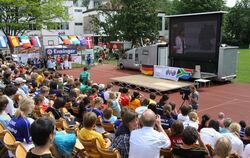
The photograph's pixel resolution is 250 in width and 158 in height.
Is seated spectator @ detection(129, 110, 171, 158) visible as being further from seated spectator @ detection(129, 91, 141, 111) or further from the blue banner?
the blue banner

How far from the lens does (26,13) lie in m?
35.2

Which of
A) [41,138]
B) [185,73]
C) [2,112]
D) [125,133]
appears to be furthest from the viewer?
[185,73]

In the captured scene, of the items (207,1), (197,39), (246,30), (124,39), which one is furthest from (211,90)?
(246,30)

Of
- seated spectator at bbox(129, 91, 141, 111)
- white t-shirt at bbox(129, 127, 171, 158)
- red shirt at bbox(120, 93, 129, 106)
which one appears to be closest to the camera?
white t-shirt at bbox(129, 127, 171, 158)

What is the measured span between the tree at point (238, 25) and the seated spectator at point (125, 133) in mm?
63391

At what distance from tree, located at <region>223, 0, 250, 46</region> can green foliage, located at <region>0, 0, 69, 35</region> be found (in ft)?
134

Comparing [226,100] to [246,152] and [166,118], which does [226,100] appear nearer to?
[166,118]

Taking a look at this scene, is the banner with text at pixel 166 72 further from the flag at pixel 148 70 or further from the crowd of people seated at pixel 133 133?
the crowd of people seated at pixel 133 133

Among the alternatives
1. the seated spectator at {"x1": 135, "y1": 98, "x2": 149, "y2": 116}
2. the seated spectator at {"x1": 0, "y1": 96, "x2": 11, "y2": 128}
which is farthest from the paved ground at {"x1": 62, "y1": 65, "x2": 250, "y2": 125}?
the seated spectator at {"x1": 0, "y1": 96, "x2": 11, "y2": 128}

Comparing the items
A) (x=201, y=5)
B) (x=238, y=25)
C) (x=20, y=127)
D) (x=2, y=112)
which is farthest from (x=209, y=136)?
(x=238, y=25)

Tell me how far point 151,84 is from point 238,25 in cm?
5307

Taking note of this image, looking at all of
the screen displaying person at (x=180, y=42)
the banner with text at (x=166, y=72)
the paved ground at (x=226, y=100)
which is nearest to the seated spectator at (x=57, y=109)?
the paved ground at (x=226, y=100)

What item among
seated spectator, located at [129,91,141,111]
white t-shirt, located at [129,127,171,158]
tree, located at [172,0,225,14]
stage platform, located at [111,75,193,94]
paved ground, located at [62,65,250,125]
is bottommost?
paved ground, located at [62,65,250,125]

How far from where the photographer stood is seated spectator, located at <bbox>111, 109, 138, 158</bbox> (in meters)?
5.00
